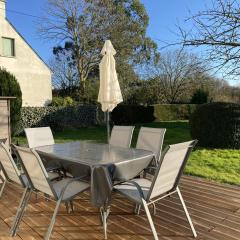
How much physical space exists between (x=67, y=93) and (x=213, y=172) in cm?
1856

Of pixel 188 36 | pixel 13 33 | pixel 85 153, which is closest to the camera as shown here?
pixel 85 153

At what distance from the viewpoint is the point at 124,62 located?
21062mm

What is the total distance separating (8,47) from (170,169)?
15904mm

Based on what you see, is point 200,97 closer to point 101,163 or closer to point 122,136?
point 122,136

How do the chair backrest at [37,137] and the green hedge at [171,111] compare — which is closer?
the chair backrest at [37,137]

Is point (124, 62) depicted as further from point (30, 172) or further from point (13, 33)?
point (30, 172)

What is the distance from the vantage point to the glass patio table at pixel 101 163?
2984 mm

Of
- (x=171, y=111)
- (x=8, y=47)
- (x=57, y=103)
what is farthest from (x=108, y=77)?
(x=171, y=111)

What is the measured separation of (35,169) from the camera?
9.67 ft

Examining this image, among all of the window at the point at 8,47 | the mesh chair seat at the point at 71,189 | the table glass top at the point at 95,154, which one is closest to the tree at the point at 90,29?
the window at the point at 8,47

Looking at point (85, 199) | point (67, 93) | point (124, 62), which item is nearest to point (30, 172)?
point (85, 199)

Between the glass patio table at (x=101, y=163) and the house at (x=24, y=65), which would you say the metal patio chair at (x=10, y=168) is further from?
the house at (x=24, y=65)

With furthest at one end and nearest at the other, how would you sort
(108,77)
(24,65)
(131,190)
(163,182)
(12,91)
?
1. (24,65)
2. (12,91)
3. (108,77)
4. (131,190)
5. (163,182)

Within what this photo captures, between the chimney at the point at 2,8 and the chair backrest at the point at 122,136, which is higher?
the chimney at the point at 2,8
